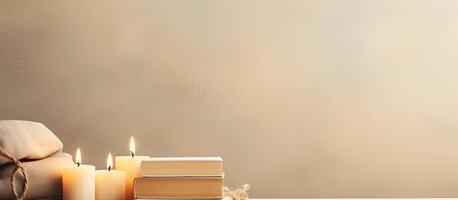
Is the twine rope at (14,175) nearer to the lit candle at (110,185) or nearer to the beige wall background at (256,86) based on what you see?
the lit candle at (110,185)

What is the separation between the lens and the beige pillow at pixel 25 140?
1141mm

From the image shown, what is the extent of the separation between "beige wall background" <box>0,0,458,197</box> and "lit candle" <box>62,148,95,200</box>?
80 cm

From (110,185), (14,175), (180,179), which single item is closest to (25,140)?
(14,175)

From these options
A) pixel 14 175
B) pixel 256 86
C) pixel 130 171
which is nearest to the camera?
pixel 14 175

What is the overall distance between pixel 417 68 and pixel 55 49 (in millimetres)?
1137

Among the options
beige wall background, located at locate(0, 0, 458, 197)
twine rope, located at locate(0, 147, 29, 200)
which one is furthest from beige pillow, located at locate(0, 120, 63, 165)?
beige wall background, located at locate(0, 0, 458, 197)

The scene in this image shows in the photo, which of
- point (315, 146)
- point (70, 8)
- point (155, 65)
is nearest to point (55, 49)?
point (70, 8)

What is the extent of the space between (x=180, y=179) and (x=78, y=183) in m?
0.19

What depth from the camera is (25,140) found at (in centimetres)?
117

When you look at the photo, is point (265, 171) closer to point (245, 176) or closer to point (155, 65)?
point (245, 176)

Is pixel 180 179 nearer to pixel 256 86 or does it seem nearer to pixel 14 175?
pixel 14 175

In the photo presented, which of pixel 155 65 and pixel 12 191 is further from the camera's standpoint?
pixel 155 65

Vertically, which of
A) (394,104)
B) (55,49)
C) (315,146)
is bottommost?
(315,146)

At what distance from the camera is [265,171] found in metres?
2.02
